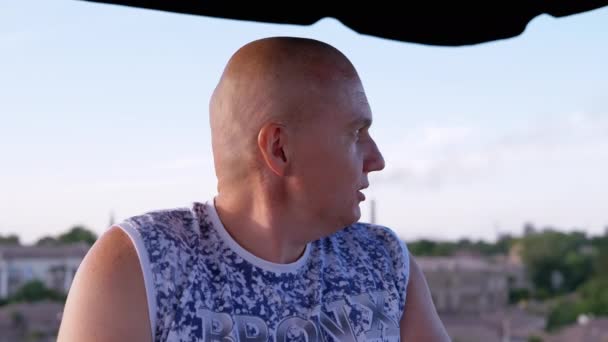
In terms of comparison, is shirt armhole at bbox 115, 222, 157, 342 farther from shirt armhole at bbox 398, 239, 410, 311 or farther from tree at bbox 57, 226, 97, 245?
tree at bbox 57, 226, 97, 245

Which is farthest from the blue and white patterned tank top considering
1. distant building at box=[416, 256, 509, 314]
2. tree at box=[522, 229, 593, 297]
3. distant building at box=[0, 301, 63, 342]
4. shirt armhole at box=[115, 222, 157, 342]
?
tree at box=[522, 229, 593, 297]

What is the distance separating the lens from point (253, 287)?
160cm

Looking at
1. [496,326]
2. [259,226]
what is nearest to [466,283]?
[496,326]

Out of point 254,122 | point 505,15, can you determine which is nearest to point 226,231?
point 254,122

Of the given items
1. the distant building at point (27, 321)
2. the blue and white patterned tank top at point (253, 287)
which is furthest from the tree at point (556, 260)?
the blue and white patterned tank top at point (253, 287)

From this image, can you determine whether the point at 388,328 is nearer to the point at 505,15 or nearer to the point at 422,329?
the point at 422,329

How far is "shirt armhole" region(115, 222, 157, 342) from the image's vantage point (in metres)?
1.47

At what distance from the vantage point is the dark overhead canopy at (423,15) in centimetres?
179

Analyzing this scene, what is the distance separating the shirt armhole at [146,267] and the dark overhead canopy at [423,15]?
1.41ft

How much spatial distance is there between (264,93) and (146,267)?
33cm

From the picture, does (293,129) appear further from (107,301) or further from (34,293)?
(34,293)

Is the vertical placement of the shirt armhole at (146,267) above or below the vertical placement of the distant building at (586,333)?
above

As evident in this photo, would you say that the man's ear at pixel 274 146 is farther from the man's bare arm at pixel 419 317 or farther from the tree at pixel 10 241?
the tree at pixel 10 241

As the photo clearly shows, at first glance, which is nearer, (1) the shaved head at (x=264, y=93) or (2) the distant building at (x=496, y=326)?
(1) the shaved head at (x=264, y=93)
